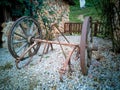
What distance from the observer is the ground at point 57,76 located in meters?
4.39

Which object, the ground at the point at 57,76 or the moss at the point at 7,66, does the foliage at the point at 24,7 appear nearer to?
the ground at the point at 57,76

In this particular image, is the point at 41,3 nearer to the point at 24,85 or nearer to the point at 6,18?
the point at 6,18

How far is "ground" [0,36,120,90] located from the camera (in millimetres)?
4387

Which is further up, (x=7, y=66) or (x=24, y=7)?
(x=24, y=7)

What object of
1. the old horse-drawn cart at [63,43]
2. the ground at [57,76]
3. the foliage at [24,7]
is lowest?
the ground at [57,76]

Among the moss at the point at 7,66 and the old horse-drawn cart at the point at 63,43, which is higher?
the old horse-drawn cart at the point at 63,43

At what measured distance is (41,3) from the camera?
8656 mm

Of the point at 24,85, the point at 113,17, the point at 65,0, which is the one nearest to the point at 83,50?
the point at 24,85

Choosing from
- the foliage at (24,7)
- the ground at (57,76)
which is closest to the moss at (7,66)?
the ground at (57,76)

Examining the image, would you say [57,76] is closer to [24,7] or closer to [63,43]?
[63,43]

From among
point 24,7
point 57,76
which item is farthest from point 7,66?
point 24,7

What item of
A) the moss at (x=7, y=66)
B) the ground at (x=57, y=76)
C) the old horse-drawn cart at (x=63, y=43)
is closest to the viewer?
the old horse-drawn cart at (x=63, y=43)

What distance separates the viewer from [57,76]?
16.0 feet

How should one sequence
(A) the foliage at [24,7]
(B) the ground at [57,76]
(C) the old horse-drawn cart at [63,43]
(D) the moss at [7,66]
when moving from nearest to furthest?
(C) the old horse-drawn cart at [63,43] → (B) the ground at [57,76] → (D) the moss at [7,66] → (A) the foliage at [24,7]
